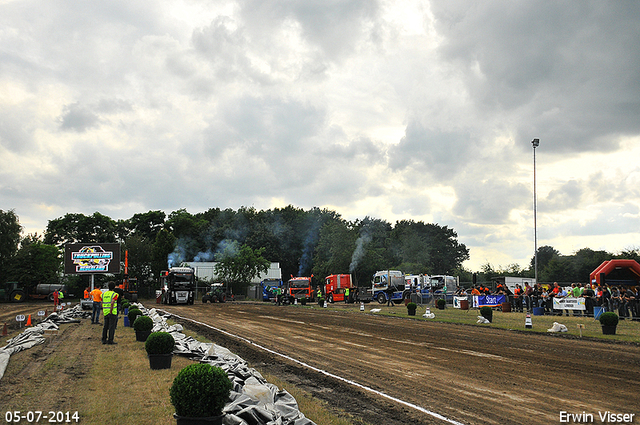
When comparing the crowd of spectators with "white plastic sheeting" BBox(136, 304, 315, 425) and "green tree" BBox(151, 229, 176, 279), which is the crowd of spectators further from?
"green tree" BBox(151, 229, 176, 279)

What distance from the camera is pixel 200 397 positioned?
→ 5.81 metres

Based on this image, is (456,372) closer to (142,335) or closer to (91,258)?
(142,335)

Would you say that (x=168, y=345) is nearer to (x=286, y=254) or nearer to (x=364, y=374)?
(x=364, y=374)

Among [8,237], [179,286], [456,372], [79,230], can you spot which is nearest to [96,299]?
[456,372]

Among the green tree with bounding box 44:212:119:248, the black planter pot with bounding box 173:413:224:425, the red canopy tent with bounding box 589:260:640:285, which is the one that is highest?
the green tree with bounding box 44:212:119:248

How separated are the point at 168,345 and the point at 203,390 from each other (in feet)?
19.0

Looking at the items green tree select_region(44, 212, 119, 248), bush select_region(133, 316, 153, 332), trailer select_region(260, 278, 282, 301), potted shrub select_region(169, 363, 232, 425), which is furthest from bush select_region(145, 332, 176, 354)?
green tree select_region(44, 212, 119, 248)

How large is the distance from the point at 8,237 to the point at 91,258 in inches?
1018

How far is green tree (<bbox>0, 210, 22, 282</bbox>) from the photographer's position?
62.8 metres

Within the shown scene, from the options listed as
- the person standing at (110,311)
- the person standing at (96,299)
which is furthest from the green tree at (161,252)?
the person standing at (110,311)

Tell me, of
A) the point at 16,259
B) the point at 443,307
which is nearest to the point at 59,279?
the point at 16,259

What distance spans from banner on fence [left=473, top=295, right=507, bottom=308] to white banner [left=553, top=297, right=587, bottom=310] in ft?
20.1

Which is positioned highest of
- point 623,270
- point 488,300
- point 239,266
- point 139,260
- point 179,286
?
point 623,270

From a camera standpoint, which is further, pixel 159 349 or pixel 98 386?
pixel 159 349
